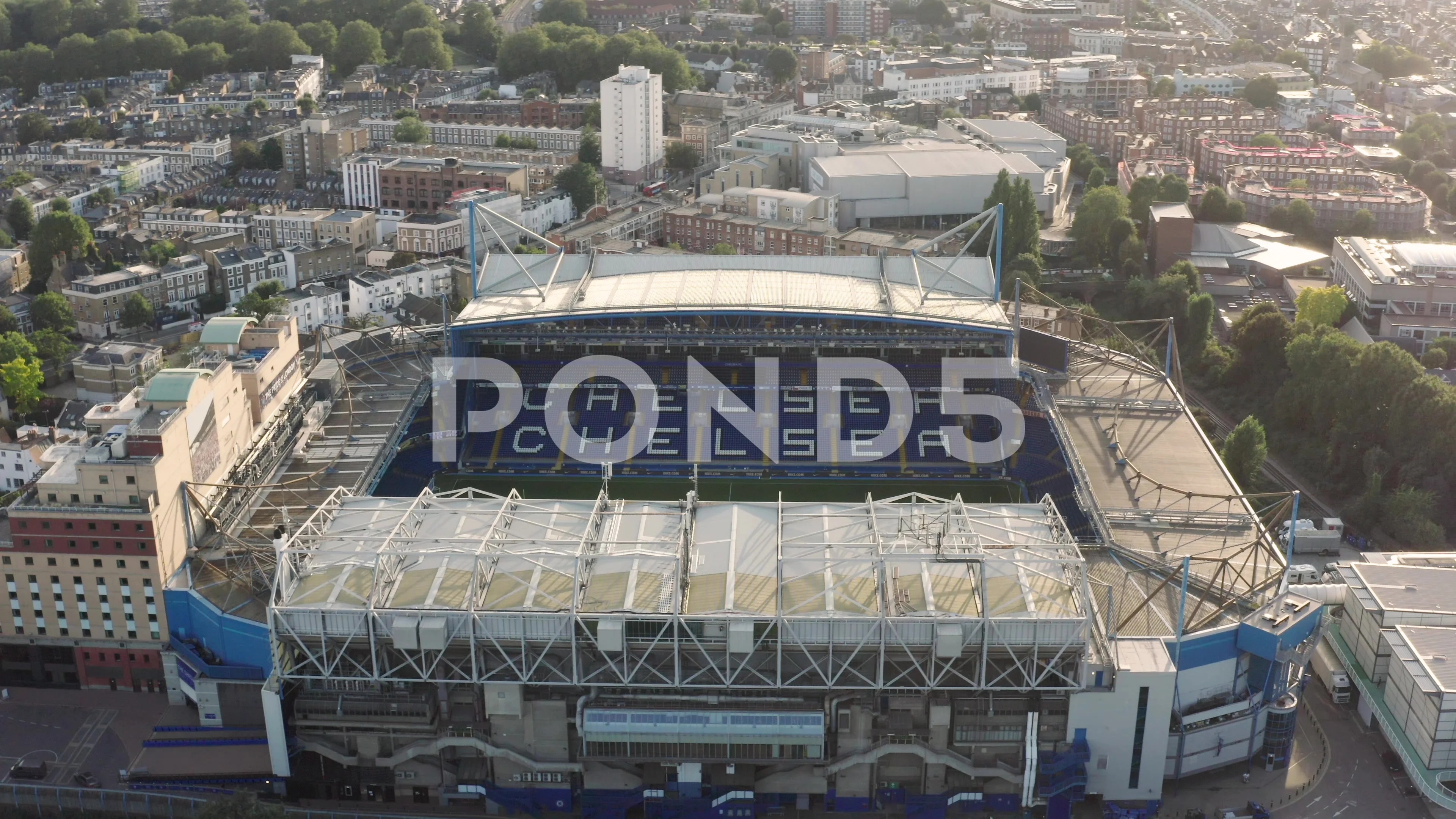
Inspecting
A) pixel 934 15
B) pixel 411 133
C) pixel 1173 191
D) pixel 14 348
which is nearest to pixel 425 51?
pixel 411 133

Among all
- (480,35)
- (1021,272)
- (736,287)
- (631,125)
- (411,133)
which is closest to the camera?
(736,287)

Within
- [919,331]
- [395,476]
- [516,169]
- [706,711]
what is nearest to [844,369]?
[919,331]

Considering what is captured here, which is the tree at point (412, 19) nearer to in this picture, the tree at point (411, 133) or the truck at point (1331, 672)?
the tree at point (411, 133)

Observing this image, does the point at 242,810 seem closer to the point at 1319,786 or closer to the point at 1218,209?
the point at 1319,786

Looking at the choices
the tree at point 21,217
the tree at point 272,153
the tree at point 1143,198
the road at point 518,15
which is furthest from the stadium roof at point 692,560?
the road at point 518,15

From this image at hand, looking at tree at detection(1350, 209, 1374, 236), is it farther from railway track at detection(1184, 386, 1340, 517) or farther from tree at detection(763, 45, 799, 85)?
tree at detection(763, 45, 799, 85)

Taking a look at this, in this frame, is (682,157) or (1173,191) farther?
(682,157)

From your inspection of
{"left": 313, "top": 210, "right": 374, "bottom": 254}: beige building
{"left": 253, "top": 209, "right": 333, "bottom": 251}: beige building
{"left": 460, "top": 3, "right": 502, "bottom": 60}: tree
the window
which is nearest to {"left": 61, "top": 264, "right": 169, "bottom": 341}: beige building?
{"left": 253, "top": 209, "right": 333, "bottom": 251}: beige building

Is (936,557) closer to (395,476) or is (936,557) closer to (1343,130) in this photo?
(395,476)
